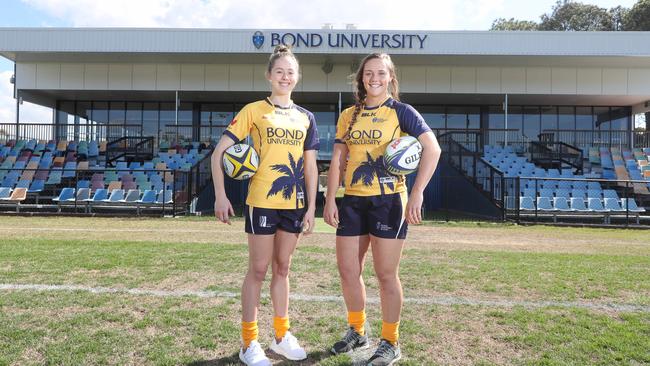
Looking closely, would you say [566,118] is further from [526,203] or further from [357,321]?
[357,321]

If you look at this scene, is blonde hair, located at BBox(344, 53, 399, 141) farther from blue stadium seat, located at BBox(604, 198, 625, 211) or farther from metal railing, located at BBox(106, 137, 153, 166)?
metal railing, located at BBox(106, 137, 153, 166)

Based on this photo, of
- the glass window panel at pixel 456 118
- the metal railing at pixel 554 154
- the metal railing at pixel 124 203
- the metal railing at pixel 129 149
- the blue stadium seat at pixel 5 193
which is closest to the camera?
the metal railing at pixel 124 203

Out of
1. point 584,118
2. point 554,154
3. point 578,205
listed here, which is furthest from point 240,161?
point 584,118

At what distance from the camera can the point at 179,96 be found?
74.6 ft

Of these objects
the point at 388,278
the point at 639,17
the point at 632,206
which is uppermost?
the point at 639,17

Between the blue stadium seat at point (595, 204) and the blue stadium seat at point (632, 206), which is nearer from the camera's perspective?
the blue stadium seat at point (632, 206)

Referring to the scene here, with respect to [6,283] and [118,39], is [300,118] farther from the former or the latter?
[118,39]

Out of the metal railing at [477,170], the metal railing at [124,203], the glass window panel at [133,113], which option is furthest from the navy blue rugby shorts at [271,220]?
the glass window panel at [133,113]

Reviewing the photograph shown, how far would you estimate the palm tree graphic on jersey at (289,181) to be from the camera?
2.78m

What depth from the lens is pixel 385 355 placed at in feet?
9.02

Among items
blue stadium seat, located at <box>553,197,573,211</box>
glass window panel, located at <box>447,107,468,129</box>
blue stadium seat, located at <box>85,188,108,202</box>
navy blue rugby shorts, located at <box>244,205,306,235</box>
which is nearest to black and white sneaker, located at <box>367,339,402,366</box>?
navy blue rugby shorts, located at <box>244,205,306,235</box>

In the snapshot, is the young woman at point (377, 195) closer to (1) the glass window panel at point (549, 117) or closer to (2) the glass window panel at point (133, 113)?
(1) the glass window panel at point (549, 117)

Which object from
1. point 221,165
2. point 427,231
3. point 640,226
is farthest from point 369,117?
point 640,226

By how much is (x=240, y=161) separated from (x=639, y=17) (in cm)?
5070
